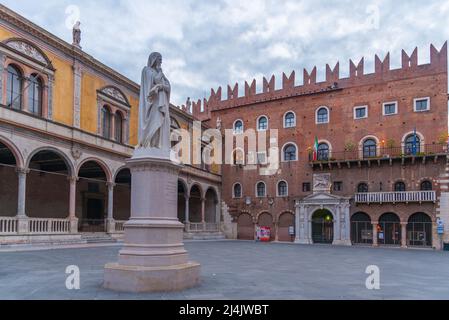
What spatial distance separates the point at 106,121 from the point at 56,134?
202 inches

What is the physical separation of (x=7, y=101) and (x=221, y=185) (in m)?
21.3

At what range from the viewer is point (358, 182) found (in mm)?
30500

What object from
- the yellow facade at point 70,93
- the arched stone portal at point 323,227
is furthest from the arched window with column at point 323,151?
the yellow facade at point 70,93

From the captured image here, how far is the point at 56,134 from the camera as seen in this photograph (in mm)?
19656

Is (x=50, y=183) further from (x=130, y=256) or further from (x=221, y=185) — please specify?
(x=130, y=256)

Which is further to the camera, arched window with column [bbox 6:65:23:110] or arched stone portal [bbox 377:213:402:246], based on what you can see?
arched stone portal [bbox 377:213:402:246]

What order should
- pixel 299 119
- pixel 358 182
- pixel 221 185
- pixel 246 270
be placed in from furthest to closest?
1. pixel 221 185
2. pixel 299 119
3. pixel 358 182
4. pixel 246 270

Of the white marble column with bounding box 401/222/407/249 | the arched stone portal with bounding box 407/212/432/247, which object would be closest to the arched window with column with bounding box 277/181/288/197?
the white marble column with bounding box 401/222/407/249

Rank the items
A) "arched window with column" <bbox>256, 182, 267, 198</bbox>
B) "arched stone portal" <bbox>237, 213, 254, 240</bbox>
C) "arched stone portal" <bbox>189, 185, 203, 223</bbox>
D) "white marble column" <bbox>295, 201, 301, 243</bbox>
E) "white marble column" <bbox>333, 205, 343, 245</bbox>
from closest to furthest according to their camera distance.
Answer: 1. "white marble column" <bbox>333, 205, 343, 245</bbox>
2. "white marble column" <bbox>295, 201, 301, 243</bbox>
3. "arched window with column" <bbox>256, 182, 267, 198</bbox>
4. "arched stone portal" <bbox>237, 213, 254, 240</bbox>
5. "arched stone portal" <bbox>189, 185, 203, 223</bbox>

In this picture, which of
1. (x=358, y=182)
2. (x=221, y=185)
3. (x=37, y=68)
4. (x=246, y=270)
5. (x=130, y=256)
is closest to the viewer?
(x=130, y=256)

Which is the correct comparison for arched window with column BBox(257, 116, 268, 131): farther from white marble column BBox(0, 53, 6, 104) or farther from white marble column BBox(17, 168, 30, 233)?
white marble column BBox(0, 53, 6, 104)

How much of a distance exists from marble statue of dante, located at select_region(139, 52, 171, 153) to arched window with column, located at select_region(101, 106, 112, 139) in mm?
16392

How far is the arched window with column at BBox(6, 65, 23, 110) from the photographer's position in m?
18.3
